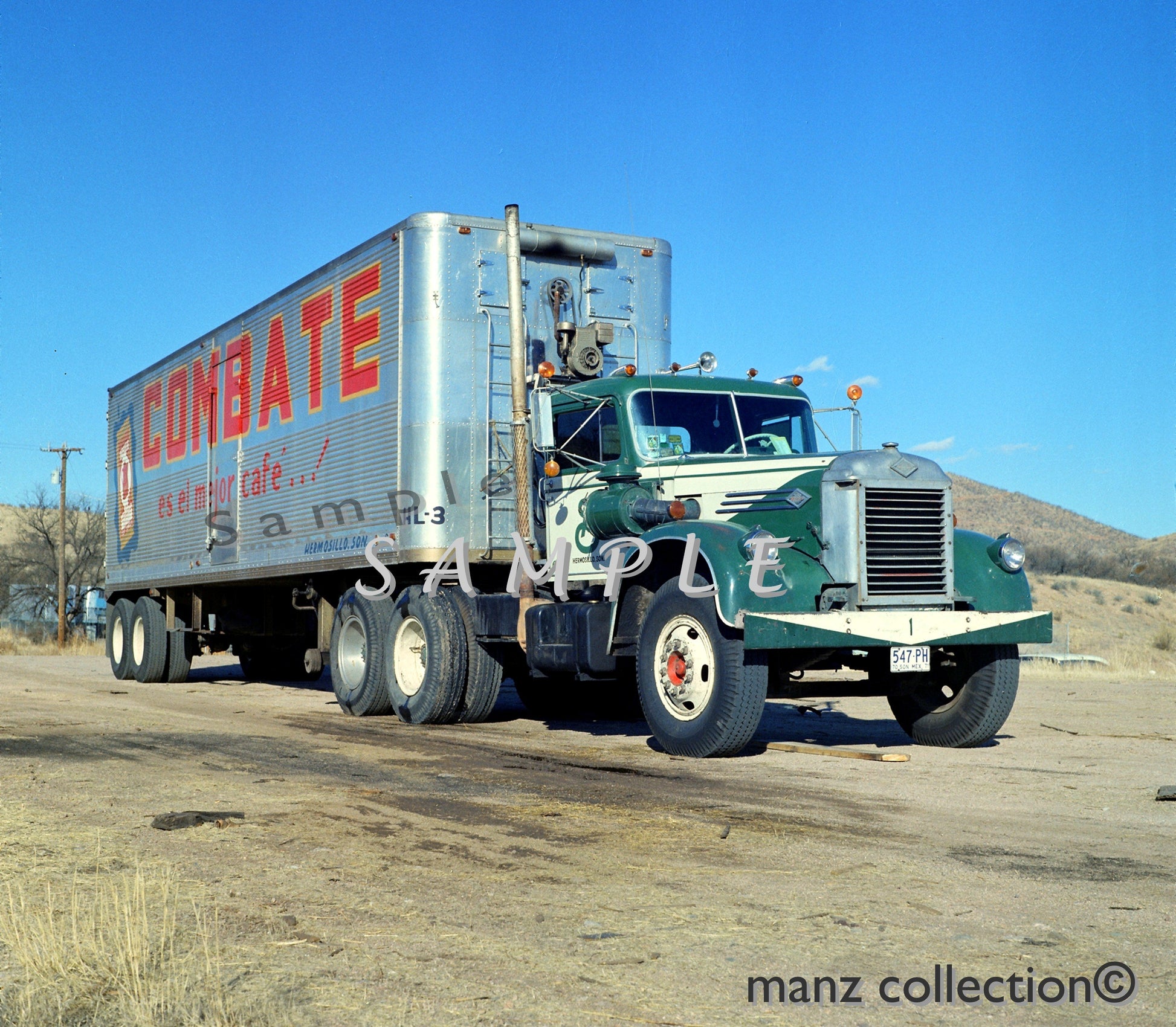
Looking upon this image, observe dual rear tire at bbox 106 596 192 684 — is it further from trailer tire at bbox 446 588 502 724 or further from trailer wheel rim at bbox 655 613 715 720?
trailer wheel rim at bbox 655 613 715 720

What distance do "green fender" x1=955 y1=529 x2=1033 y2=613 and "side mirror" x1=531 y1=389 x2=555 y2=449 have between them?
3.77 meters

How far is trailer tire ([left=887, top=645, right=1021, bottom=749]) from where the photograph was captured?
10.8 m

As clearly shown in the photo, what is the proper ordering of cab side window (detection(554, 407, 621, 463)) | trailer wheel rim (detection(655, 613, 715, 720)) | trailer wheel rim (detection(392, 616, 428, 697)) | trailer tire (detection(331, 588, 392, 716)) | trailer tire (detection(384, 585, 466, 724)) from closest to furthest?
trailer wheel rim (detection(655, 613, 715, 720))
cab side window (detection(554, 407, 621, 463))
trailer tire (detection(384, 585, 466, 724))
trailer wheel rim (detection(392, 616, 428, 697))
trailer tire (detection(331, 588, 392, 716))

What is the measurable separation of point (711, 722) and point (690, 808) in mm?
2228

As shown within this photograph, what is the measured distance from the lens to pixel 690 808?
25.2 feet

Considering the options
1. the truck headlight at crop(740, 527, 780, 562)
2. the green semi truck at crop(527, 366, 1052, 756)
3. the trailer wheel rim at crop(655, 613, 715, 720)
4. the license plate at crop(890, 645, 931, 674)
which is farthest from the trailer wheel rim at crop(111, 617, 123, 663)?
the license plate at crop(890, 645, 931, 674)

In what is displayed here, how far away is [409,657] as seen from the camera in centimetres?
1407

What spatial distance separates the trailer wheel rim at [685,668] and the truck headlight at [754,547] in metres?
0.67

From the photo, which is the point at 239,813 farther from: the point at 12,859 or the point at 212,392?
the point at 212,392

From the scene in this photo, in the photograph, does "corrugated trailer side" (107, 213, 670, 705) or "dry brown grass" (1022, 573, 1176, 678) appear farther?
"dry brown grass" (1022, 573, 1176, 678)

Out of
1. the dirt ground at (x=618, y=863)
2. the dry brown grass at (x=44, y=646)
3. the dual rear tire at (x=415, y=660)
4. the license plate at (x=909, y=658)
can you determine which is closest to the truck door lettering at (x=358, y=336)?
the dual rear tire at (x=415, y=660)

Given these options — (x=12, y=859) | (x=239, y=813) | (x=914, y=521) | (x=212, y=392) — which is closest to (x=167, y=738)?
(x=239, y=813)

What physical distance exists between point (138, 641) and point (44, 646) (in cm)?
2259

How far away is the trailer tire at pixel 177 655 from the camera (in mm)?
21500
